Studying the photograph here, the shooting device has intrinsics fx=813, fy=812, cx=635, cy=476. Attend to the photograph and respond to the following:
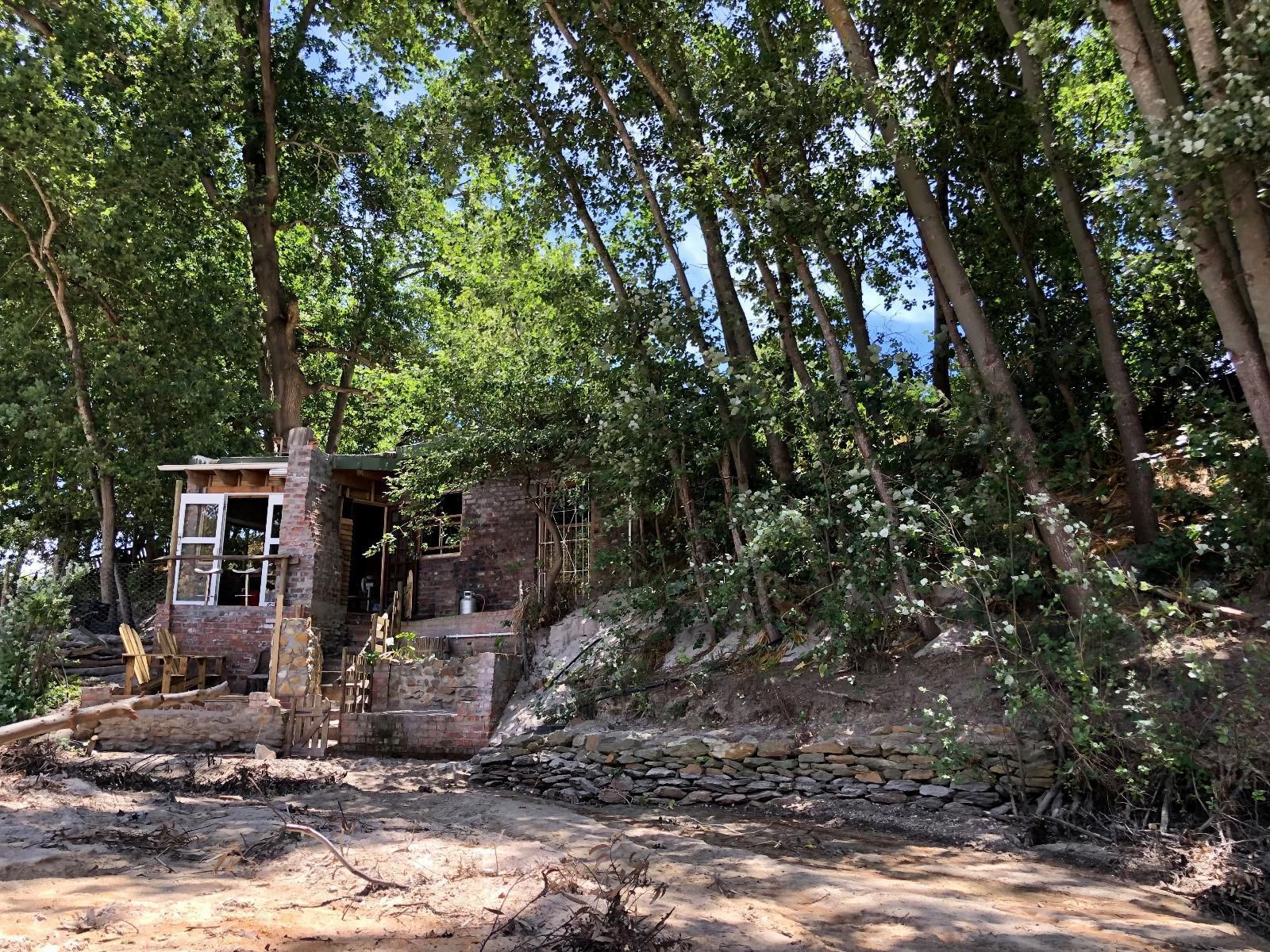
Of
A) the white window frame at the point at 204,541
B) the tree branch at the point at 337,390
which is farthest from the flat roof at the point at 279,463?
the tree branch at the point at 337,390

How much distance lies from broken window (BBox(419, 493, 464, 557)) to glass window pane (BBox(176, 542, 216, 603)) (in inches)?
152

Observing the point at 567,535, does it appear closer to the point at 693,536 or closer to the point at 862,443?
the point at 693,536

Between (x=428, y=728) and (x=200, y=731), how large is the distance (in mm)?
2928

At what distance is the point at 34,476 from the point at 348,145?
33.6ft

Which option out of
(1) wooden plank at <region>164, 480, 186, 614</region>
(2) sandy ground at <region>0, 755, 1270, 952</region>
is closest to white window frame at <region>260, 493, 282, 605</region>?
(1) wooden plank at <region>164, 480, 186, 614</region>

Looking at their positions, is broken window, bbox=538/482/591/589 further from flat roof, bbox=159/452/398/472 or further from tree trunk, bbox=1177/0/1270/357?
tree trunk, bbox=1177/0/1270/357

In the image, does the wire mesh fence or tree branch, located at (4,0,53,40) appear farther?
the wire mesh fence

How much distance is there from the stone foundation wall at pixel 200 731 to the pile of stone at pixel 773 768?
9.72 feet

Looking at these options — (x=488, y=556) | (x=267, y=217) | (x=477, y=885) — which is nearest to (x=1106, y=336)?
(x=477, y=885)

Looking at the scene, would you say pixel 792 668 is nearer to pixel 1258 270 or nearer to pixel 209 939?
pixel 1258 270

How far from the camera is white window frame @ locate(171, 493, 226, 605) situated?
1485 centimetres

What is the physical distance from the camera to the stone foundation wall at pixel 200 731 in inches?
420

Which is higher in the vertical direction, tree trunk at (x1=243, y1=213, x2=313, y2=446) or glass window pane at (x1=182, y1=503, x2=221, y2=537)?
tree trunk at (x1=243, y1=213, x2=313, y2=446)

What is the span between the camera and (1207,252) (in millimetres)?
6301
